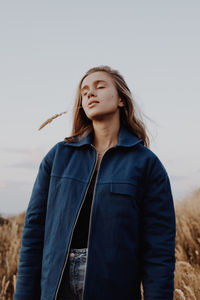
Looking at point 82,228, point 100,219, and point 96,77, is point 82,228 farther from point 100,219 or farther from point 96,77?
point 96,77

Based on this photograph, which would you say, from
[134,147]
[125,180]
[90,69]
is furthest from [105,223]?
[90,69]

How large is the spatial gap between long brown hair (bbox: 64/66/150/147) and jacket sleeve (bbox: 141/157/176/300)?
423 mm

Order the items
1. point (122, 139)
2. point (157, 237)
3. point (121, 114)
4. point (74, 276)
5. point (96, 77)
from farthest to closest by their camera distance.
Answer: point (121, 114)
point (96, 77)
point (122, 139)
point (157, 237)
point (74, 276)

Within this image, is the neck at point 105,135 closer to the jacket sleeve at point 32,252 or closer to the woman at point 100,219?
the woman at point 100,219

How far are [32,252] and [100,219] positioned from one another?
584mm

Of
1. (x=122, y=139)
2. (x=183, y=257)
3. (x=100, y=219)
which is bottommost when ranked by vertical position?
(x=183, y=257)

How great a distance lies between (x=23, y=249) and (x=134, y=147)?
1.07 metres

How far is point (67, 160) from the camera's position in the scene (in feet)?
7.59

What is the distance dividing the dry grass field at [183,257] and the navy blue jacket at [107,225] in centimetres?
118

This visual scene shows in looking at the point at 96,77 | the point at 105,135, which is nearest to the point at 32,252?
the point at 105,135

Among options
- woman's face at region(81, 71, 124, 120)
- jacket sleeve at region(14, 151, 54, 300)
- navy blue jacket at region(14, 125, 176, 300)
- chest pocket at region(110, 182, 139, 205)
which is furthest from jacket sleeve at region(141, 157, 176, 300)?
jacket sleeve at region(14, 151, 54, 300)

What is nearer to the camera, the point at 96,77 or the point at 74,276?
the point at 74,276

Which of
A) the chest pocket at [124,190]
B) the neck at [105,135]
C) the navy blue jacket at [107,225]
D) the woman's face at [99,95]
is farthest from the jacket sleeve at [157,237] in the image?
the woman's face at [99,95]

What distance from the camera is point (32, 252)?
2205 millimetres
